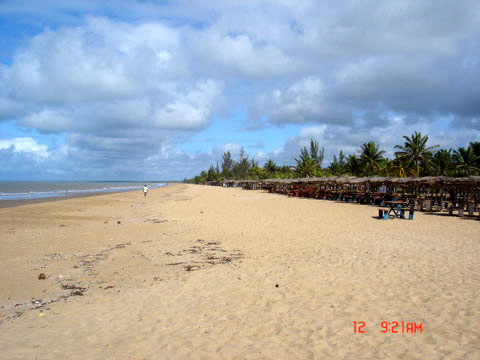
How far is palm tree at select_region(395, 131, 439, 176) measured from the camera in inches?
1459

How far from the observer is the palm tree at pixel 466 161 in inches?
1539

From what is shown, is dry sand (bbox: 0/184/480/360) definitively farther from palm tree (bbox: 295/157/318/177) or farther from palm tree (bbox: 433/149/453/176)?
palm tree (bbox: 295/157/318/177)

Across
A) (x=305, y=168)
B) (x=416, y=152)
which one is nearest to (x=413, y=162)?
(x=416, y=152)

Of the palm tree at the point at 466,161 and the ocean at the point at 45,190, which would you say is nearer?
the ocean at the point at 45,190

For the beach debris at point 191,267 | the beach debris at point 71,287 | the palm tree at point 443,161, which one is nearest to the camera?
the beach debris at point 71,287

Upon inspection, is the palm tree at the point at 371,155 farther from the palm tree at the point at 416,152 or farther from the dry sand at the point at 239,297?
the dry sand at the point at 239,297

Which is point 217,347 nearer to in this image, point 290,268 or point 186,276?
point 186,276

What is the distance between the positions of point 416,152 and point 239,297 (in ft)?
127

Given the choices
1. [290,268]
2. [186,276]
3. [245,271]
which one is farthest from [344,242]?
[186,276]

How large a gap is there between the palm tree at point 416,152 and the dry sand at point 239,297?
30709 mm

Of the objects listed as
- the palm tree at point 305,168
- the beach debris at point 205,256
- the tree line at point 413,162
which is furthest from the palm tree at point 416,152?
the beach debris at point 205,256

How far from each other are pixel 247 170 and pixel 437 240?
3959 inches
